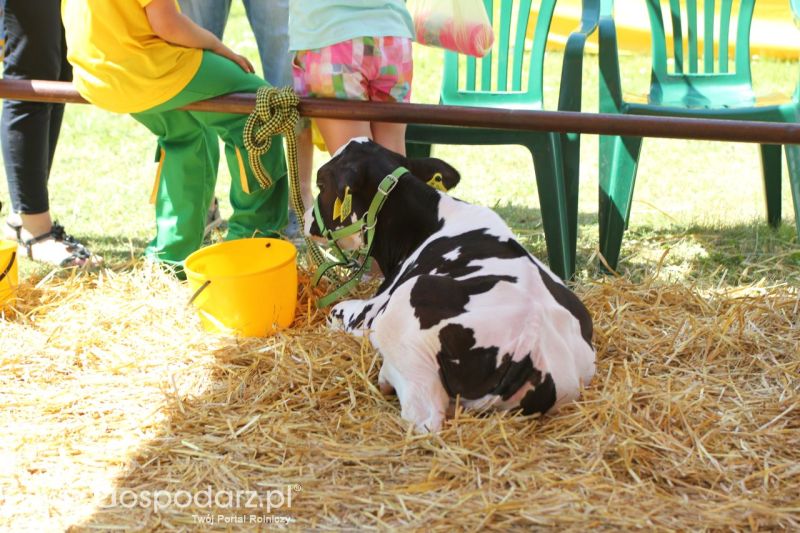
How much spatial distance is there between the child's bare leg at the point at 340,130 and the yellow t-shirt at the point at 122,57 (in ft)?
2.04

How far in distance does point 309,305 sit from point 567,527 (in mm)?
1867

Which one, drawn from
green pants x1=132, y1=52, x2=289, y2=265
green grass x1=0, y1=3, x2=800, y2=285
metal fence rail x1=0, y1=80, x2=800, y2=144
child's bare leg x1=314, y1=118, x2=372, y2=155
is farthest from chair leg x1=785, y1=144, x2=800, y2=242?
green pants x1=132, y1=52, x2=289, y2=265

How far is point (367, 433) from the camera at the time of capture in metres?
3.26

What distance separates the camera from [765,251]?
17.3ft

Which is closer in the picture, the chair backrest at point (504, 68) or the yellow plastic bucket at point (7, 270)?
the yellow plastic bucket at point (7, 270)

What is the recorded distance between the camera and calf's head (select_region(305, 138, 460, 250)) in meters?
3.86

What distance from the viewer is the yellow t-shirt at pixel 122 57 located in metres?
4.07

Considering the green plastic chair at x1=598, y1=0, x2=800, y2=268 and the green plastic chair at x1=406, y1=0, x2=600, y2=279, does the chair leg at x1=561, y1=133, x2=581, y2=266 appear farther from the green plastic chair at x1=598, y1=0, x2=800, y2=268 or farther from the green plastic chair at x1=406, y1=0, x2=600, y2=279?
the green plastic chair at x1=598, y1=0, x2=800, y2=268

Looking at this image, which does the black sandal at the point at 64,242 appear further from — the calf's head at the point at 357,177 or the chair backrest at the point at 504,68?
the chair backrest at the point at 504,68

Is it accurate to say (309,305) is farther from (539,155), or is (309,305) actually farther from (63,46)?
(63,46)

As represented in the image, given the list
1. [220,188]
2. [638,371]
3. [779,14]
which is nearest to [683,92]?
[638,371]

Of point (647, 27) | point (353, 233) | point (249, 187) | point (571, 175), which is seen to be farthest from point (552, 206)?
point (647, 27)

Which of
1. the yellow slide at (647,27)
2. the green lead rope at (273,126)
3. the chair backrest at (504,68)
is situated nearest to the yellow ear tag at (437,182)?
the green lead rope at (273,126)

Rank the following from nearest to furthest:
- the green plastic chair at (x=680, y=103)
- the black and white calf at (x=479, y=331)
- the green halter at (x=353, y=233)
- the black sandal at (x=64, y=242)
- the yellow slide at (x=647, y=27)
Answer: the black and white calf at (x=479, y=331) < the green halter at (x=353, y=233) < the green plastic chair at (x=680, y=103) < the black sandal at (x=64, y=242) < the yellow slide at (x=647, y=27)
